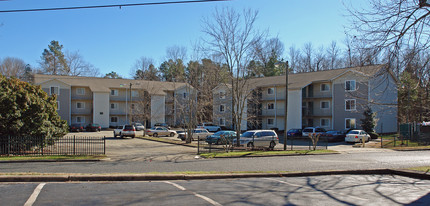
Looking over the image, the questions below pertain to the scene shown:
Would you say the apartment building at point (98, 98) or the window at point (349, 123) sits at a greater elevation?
the apartment building at point (98, 98)

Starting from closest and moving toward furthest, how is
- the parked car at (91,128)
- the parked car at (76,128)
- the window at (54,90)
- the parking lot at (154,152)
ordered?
the parking lot at (154,152)
the parked car at (76,128)
the parked car at (91,128)
the window at (54,90)

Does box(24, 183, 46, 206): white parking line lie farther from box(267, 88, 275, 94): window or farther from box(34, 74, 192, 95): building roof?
box(267, 88, 275, 94): window

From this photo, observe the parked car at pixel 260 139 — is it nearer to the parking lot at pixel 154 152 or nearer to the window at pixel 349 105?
the parking lot at pixel 154 152

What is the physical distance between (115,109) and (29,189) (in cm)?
5452

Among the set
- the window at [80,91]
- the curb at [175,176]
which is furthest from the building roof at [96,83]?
the curb at [175,176]

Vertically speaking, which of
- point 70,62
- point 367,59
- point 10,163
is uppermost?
point 70,62

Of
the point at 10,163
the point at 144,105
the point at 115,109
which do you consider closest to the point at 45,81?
the point at 115,109

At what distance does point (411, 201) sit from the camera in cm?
839

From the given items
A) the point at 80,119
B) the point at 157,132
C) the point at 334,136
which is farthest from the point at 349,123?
the point at 80,119

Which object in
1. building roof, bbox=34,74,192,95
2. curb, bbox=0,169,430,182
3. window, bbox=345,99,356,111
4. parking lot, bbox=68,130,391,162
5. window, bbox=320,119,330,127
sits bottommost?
parking lot, bbox=68,130,391,162

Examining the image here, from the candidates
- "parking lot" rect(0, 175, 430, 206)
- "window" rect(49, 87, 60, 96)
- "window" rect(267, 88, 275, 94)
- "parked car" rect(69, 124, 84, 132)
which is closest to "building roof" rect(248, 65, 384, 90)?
"window" rect(267, 88, 275, 94)

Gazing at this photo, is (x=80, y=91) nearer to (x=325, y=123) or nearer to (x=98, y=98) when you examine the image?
(x=98, y=98)

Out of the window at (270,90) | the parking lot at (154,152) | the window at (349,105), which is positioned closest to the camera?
the parking lot at (154,152)

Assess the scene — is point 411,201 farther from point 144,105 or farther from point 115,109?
→ point 115,109
